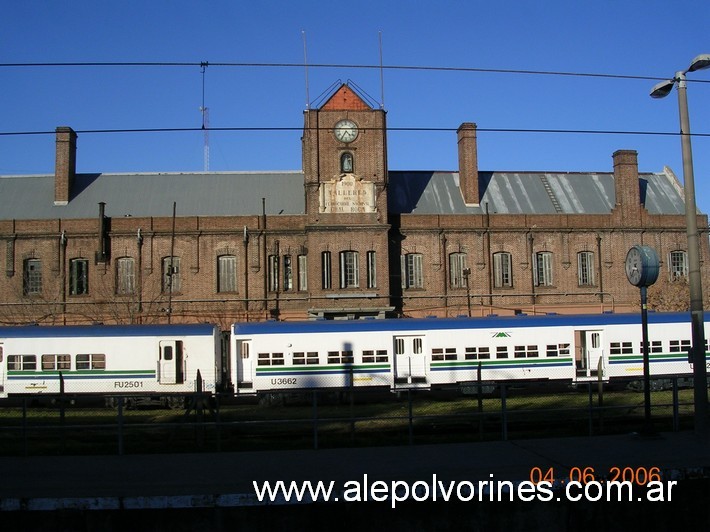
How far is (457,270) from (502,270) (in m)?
2.72

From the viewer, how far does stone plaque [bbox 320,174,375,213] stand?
4134cm

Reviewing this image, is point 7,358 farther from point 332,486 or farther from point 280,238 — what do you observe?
point 332,486

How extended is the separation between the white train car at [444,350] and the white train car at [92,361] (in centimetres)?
267

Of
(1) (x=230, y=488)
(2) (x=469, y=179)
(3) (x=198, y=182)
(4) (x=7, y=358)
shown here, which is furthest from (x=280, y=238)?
(1) (x=230, y=488)

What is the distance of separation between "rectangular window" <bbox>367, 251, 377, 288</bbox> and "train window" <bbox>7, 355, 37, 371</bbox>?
17784mm

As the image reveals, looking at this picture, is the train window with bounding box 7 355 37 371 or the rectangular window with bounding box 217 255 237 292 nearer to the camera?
the train window with bounding box 7 355 37 371

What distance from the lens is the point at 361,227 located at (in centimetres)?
4103

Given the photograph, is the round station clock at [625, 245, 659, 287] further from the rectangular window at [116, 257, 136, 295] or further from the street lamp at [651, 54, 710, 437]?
the rectangular window at [116, 257, 136, 295]

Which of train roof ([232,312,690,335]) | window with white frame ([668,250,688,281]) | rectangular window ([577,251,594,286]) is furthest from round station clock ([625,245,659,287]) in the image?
window with white frame ([668,250,688,281])

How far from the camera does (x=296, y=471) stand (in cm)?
1242

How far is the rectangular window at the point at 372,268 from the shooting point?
4122 centimetres

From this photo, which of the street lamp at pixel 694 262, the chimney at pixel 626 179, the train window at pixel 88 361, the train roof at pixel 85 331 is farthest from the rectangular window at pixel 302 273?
the street lamp at pixel 694 262

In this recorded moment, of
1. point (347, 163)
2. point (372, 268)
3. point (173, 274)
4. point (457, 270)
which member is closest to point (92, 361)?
point (173, 274)

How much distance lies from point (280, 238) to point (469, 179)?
40.9 ft
